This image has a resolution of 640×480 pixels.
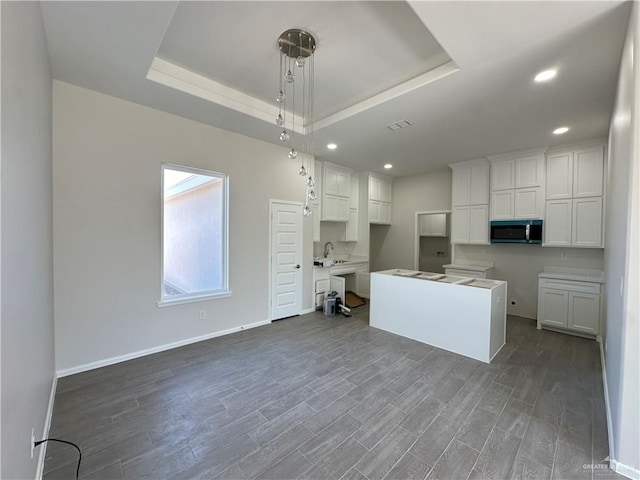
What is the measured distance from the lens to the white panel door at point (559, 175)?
4.28m

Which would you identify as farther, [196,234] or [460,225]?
[460,225]

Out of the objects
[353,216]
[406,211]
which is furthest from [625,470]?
[406,211]

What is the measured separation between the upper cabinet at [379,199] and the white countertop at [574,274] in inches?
130

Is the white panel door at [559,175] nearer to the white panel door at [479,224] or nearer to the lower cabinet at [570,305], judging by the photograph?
the white panel door at [479,224]

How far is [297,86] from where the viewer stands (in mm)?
3121

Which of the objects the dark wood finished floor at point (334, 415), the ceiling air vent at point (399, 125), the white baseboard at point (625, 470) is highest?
the ceiling air vent at point (399, 125)

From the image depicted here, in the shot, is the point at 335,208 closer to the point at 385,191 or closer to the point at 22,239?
the point at 385,191

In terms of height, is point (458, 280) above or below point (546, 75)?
below

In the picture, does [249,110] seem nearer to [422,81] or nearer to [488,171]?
[422,81]

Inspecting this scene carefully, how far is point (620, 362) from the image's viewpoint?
1.77m

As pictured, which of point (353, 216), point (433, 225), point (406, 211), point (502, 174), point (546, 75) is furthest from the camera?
point (433, 225)

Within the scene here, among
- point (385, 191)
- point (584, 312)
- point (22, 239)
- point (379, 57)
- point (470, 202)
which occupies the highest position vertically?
point (379, 57)

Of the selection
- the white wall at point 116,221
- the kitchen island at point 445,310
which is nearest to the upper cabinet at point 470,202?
the kitchen island at point 445,310

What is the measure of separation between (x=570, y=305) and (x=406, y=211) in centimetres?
357
